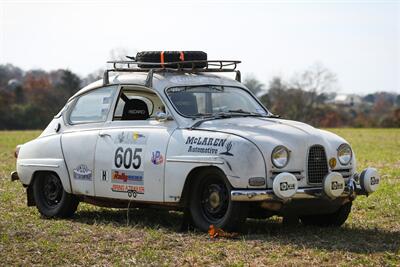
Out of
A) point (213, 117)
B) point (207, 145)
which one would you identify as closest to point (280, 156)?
point (207, 145)

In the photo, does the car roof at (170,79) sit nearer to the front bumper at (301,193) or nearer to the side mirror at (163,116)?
the side mirror at (163,116)

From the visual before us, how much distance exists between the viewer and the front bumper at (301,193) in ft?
30.5

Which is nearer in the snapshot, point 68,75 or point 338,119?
point 68,75

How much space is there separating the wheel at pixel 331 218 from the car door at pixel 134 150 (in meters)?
1.92

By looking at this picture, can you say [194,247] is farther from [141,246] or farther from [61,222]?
[61,222]

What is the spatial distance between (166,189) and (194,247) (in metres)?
1.44

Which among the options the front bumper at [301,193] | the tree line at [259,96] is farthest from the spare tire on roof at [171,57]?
the tree line at [259,96]

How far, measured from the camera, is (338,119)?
303ft

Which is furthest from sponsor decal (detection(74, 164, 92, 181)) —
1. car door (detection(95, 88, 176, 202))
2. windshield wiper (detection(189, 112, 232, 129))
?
windshield wiper (detection(189, 112, 232, 129))

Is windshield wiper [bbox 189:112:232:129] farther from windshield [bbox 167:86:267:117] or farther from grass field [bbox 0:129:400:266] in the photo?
grass field [bbox 0:129:400:266]

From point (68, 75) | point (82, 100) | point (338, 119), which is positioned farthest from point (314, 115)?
point (82, 100)

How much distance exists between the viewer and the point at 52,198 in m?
12.0

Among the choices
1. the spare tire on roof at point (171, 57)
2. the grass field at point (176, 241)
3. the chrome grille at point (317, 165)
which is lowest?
the grass field at point (176, 241)

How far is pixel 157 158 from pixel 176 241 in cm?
136
